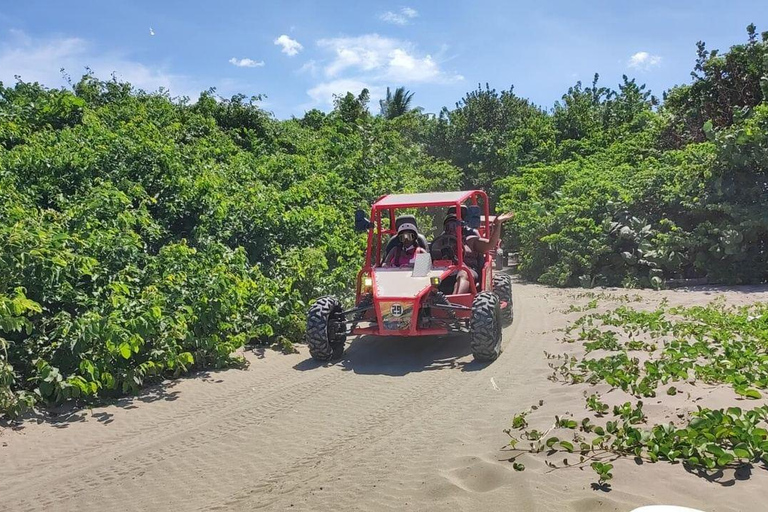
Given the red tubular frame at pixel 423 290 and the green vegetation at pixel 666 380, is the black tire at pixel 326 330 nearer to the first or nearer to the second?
the red tubular frame at pixel 423 290

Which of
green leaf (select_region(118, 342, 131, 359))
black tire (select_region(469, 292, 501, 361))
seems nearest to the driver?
black tire (select_region(469, 292, 501, 361))

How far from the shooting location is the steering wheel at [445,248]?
9281mm

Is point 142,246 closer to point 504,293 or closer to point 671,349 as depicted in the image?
point 504,293

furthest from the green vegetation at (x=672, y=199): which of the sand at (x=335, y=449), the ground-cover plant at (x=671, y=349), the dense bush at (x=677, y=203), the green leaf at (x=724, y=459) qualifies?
the green leaf at (x=724, y=459)

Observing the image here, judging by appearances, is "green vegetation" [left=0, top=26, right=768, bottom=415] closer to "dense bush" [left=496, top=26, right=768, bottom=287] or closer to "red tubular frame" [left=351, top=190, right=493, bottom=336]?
"dense bush" [left=496, top=26, right=768, bottom=287]

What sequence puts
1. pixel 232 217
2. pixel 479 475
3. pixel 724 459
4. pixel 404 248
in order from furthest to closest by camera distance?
pixel 232 217, pixel 404 248, pixel 479 475, pixel 724 459

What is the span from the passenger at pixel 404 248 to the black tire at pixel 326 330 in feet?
3.55

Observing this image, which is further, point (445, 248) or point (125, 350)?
point (445, 248)

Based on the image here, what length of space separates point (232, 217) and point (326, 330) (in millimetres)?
3511

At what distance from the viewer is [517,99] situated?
36125 mm

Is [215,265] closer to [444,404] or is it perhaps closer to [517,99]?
[444,404]

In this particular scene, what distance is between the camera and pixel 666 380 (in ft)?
18.4

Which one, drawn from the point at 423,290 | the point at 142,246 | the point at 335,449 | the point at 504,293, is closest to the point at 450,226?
the point at 504,293

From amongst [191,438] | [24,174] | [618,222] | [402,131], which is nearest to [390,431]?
[191,438]
